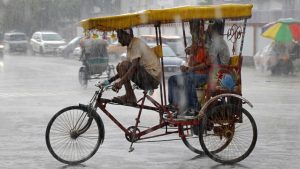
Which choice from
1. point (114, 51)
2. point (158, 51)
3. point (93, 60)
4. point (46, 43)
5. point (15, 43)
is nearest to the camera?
point (158, 51)

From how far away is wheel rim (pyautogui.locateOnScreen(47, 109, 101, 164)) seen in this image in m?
8.70

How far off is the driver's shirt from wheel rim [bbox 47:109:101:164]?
89 centimetres

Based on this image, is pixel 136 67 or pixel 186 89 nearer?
pixel 136 67

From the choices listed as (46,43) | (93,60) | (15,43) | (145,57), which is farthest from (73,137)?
(15,43)

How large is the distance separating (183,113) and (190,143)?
0.60 meters

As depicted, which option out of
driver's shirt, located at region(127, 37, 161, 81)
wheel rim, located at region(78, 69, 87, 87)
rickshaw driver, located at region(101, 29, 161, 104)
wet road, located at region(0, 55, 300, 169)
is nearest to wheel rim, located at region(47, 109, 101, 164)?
wet road, located at region(0, 55, 300, 169)

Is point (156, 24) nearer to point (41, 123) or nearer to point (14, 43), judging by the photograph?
point (41, 123)

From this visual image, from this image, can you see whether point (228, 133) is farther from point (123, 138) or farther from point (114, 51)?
point (114, 51)

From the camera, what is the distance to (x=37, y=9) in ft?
248

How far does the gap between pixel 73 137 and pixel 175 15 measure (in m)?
1.89

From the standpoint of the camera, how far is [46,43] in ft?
182

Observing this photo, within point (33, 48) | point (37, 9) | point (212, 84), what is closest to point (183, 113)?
point (212, 84)

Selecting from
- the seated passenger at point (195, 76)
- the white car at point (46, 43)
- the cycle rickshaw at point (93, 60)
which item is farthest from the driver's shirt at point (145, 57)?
the white car at point (46, 43)

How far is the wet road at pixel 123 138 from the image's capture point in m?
8.80
